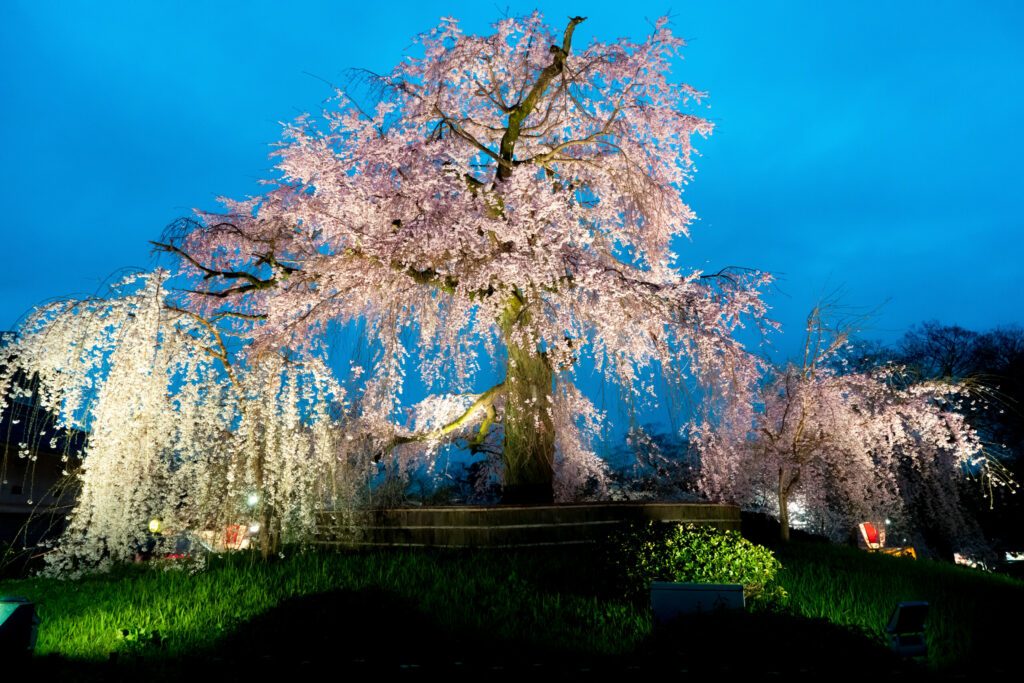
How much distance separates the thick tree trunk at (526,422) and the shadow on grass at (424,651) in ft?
17.1

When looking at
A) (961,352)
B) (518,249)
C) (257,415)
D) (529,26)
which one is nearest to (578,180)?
(529,26)

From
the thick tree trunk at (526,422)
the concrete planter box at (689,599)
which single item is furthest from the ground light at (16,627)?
the thick tree trunk at (526,422)

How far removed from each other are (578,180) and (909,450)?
34.2ft

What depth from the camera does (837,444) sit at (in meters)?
15.0

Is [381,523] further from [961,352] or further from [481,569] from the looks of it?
[961,352]

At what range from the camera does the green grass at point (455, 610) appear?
17.8ft

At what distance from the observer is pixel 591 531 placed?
1042 cm

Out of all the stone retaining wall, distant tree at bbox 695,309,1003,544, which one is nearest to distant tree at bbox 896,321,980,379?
distant tree at bbox 695,309,1003,544

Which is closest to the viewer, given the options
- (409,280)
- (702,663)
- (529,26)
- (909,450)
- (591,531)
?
(702,663)

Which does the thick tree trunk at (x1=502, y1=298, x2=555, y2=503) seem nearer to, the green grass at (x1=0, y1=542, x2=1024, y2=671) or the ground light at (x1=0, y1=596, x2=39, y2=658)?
the green grass at (x1=0, y1=542, x2=1024, y2=671)

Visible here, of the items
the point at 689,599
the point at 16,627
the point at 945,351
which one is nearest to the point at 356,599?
the point at 689,599

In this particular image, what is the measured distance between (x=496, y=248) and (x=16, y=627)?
7391 millimetres

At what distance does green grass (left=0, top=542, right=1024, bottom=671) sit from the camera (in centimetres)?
544

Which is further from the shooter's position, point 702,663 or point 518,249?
point 518,249
